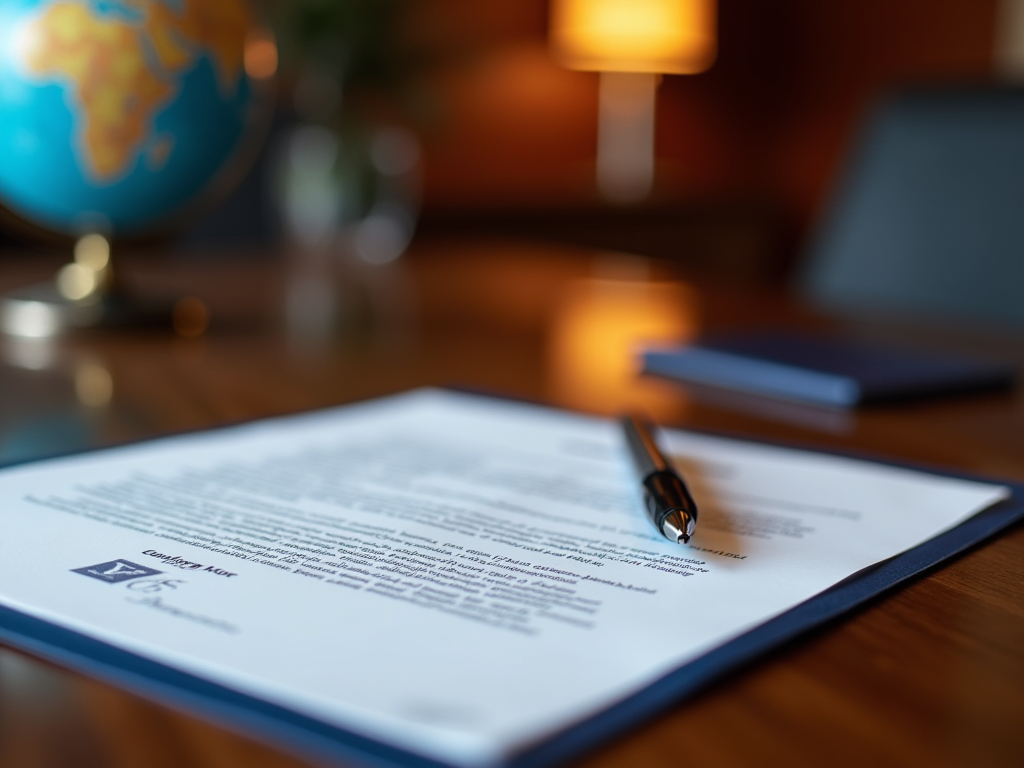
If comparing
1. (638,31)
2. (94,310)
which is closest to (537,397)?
(94,310)

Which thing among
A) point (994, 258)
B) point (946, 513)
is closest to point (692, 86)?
point (994, 258)

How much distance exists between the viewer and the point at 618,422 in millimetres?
597

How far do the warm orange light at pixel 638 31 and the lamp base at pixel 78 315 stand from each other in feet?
8.96

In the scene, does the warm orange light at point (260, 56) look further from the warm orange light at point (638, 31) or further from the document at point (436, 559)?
Result: the warm orange light at point (638, 31)

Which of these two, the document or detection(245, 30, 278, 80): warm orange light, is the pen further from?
detection(245, 30, 278, 80): warm orange light

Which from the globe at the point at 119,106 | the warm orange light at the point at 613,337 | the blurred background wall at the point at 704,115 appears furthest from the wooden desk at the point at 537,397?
the blurred background wall at the point at 704,115

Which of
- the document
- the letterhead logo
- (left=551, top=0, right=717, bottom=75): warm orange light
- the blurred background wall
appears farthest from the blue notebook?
(left=551, top=0, right=717, bottom=75): warm orange light

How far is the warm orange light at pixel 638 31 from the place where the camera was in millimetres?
3363

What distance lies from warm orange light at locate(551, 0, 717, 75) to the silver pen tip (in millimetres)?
3197

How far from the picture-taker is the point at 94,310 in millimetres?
852

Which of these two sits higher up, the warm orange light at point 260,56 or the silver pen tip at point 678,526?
the warm orange light at point 260,56

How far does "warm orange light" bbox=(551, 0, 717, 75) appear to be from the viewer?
3363mm

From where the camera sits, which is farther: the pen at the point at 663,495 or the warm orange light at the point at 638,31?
the warm orange light at the point at 638,31

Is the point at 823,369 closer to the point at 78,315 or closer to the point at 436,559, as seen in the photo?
the point at 436,559
